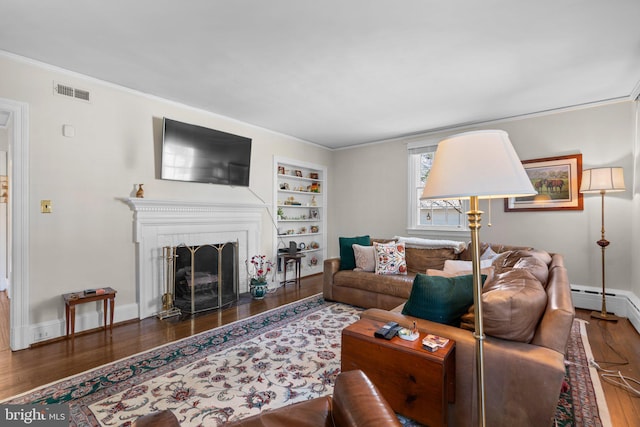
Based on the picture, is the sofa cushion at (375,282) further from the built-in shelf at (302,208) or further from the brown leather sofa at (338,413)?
the brown leather sofa at (338,413)

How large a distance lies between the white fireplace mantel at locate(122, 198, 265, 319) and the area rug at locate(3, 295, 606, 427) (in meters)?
0.96

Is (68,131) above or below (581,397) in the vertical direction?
above

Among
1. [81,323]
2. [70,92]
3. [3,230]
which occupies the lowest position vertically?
[81,323]

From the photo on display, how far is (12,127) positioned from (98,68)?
2.89 ft

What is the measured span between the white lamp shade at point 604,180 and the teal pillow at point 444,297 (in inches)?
107

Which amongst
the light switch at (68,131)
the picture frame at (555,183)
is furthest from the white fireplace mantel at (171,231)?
the picture frame at (555,183)

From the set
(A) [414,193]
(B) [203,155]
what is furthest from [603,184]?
(B) [203,155]

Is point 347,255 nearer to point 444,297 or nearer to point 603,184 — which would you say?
point 444,297

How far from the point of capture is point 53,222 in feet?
9.07

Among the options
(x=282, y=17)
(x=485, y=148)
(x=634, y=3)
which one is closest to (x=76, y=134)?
(x=282, y=17)

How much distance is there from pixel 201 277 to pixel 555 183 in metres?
4.65

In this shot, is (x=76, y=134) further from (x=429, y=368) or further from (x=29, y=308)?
(x=429, y=368)

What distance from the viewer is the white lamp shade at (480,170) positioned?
1.01 m

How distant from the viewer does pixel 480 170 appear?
3.41 feet
